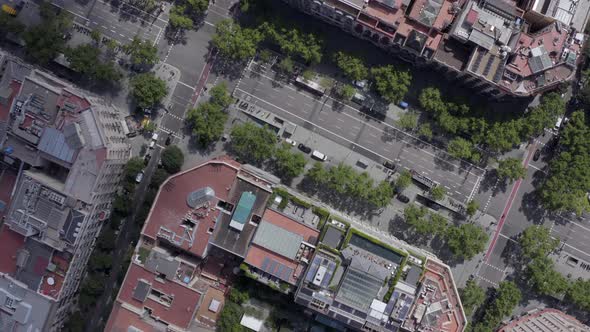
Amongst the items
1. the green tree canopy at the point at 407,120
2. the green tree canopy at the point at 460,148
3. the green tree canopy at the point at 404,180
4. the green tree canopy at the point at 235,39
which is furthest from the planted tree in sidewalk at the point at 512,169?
Answer: the green tree canopy at the point at 235,39

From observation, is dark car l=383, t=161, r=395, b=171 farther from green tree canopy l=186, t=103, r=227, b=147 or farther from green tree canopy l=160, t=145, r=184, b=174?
green tree canopy l=160, t=145, r=184, b=174

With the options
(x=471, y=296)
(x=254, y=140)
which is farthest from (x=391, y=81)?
(x=471, y=296)

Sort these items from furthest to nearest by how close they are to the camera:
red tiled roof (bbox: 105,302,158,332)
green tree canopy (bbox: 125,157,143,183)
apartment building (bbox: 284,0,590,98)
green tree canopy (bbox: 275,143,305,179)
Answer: green tree canopy (bbox: 125,157,143,183) → green tree canopy (bbox: 275,143,305,179) → red tiled roof (bbox: 105,302,158,332) → apartment building (bbox: 284,0,590,98)

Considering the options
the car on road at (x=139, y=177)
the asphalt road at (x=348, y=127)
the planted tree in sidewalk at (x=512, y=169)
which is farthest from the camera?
the asphalt road at (x=348, y=127)

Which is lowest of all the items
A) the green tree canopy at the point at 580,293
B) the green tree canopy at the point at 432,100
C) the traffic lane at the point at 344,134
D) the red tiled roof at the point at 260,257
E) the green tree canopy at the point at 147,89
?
the red tiled roof at the point at 260,257

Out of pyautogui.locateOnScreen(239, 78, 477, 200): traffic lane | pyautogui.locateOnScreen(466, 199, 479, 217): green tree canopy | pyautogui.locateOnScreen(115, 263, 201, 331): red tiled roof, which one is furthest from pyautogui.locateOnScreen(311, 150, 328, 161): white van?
pyautogui.locateOnScreen(115, 263, 201, 331): red tiled roof

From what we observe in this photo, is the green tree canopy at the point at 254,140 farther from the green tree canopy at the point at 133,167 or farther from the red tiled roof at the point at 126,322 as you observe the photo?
the red tiled roof at the point at 126,322
